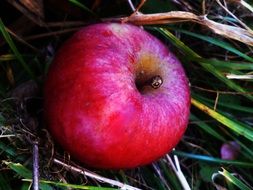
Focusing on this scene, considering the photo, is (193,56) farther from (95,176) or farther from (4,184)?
(4,184)

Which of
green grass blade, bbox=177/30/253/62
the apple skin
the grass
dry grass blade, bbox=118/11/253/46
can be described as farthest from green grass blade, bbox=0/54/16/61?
green grass blade, bbox=177/30/253/62

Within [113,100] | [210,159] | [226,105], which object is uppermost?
[113,100]

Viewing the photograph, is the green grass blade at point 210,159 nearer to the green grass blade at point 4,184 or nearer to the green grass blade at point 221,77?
the green grass blade at point 221,77

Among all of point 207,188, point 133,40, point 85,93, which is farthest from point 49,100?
point 207,188

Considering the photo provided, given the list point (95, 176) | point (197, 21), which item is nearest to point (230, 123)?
point (197, 21)

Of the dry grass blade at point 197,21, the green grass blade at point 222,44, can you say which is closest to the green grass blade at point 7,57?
the dry grass blade at point 197,21

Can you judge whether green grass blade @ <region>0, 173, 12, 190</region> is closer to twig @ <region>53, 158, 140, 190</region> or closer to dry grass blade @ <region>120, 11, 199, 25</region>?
twig @ <region>53, 158, 140, 190</region>
